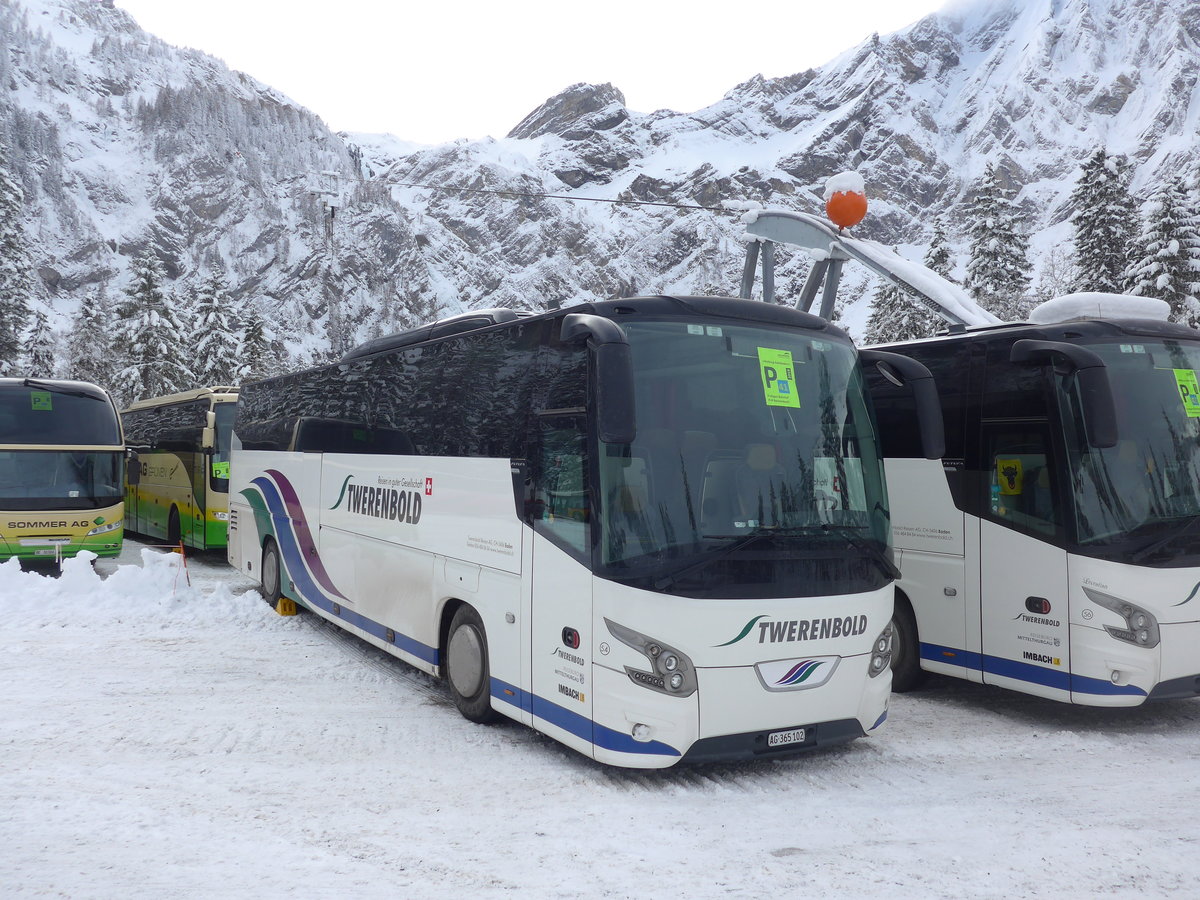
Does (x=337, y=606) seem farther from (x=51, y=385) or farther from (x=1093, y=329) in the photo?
(x=51, y=385)

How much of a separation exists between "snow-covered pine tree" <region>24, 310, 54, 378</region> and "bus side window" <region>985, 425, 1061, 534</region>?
4966 cm

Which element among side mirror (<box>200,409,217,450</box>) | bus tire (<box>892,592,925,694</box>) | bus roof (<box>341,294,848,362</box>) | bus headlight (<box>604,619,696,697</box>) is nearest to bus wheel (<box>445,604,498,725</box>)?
bus headlight (<box>604,619,696,697</box>)

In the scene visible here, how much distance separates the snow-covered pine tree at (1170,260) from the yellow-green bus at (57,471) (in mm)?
30608

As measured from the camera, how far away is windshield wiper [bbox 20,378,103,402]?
50.1ft

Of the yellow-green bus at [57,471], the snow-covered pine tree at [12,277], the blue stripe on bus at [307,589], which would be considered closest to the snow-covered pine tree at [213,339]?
the snow-covered pine tree at [12,277]

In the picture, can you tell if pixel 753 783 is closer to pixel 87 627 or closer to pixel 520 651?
pixel 520 651

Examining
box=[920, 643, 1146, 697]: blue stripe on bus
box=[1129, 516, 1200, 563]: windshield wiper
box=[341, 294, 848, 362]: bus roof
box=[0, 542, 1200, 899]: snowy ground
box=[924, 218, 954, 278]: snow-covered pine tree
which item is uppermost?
box=[924, 218, 954, 278]: snow-covered pine tree

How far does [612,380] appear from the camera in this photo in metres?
5.40

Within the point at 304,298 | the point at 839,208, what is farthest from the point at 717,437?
the point at 304,298

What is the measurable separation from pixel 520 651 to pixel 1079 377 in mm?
4232

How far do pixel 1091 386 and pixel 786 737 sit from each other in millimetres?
3147

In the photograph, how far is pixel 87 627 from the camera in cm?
1047

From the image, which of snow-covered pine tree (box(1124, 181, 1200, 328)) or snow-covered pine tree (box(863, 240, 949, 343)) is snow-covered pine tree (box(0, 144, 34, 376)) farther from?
snow-covered pine tree (box(1124, 181, 1200, 328))

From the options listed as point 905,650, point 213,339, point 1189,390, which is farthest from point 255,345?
point 1189,390
